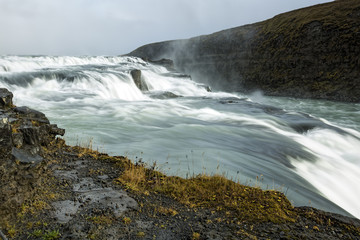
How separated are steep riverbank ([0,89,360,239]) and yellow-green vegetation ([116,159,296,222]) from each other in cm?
2

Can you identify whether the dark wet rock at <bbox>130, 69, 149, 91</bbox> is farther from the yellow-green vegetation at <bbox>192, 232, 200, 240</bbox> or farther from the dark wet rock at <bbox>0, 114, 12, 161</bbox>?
the yellow-green vegetation at <bbox>192, 232, 200, 240</bbox>

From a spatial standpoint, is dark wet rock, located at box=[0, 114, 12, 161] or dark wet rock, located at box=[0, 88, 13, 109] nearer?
dark wet rock, located at box=[0, 114, 12, 161]

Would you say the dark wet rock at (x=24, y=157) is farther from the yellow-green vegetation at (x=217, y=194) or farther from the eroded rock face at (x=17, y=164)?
the yellow-green vegetation at (x=217, y=194)

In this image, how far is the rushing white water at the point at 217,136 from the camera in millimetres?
7004

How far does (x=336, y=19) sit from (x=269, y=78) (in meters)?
11.5

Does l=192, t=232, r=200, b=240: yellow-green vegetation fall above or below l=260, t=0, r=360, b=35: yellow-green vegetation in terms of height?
below

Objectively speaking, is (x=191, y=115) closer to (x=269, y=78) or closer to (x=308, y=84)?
(x=308, y=84)

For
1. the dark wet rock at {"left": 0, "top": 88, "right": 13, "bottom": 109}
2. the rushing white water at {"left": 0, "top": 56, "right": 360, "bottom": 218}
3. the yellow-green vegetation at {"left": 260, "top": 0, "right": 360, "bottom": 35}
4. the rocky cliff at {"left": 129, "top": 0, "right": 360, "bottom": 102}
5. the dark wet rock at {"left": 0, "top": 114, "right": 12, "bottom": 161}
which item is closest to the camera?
the dark wet rock at {"left": 0, "top": 114, "right": 12, "bottom": 161}

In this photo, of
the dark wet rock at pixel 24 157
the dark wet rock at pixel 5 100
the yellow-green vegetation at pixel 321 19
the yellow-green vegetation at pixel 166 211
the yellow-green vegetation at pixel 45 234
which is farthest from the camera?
the yellow-green vegetation at pixel 321 19

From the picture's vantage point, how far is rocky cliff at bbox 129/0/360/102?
1261 inches

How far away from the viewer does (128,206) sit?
4.05 meters

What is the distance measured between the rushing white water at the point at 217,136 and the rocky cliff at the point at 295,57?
38.5ft

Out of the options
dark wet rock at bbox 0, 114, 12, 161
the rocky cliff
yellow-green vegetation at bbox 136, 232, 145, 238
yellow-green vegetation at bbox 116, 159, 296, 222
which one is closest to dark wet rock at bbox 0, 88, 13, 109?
dark wet rock at bbox 0, 114, 12, 161

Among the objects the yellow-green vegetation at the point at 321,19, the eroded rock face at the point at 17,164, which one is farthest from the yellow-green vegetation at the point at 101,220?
the yellow-green vegetation at the point at 321,19
